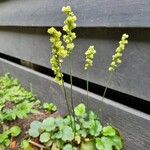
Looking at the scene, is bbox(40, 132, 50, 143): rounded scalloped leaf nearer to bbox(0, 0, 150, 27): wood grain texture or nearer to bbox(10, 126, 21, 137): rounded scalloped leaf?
bbox(10, 126, 21, 137): rounded scalloped leaf

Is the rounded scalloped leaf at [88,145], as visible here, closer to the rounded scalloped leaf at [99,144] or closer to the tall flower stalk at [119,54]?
the rounded scalloped leaf at [99,144]

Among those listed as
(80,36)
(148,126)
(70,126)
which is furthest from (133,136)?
(80,36)

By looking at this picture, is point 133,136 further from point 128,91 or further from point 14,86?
point 14,86

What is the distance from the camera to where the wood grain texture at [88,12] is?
182cm

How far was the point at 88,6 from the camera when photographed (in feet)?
7.32

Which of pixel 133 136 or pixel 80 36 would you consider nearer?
pixel 133 136

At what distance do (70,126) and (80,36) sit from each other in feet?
2.06

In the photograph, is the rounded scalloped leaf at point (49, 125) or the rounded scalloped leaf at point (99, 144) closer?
the rounded scalloped leaf at point (99, 144)

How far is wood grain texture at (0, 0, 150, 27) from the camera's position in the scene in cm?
182

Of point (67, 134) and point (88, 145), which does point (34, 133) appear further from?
point (88, 145)

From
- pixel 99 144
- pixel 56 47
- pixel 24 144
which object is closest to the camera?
pixel 56 47

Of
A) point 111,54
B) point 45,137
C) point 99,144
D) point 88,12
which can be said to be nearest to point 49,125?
point 45,137

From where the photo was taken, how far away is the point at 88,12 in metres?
2.23

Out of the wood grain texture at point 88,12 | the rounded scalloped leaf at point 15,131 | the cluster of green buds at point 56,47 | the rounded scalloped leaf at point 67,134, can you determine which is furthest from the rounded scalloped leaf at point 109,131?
the rounded scalloped leaf at point 15,131
